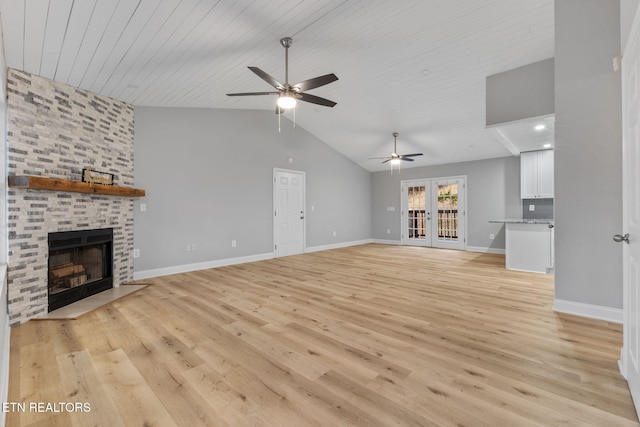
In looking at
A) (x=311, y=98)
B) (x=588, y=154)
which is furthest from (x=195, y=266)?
(x=588, y=154)

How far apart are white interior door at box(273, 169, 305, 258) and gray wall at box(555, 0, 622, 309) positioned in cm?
519

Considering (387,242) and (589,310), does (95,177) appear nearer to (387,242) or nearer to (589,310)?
(589,310)

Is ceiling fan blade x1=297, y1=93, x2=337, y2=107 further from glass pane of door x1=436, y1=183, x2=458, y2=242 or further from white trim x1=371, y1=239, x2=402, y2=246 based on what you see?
white trim x1=371, y1=239, x2=402, y2=246

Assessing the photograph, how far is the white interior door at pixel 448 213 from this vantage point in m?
8.31

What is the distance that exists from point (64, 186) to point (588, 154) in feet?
18.7

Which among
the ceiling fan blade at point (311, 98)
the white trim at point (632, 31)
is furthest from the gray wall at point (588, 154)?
the ceiling fan blade at point (311, 98)

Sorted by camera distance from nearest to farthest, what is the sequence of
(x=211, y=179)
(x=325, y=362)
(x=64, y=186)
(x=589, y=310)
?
(x=325, y=362), (x=589, y=310), (x=64, y=186), (x=211, y=179)

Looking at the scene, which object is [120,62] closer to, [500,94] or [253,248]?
[253,248]

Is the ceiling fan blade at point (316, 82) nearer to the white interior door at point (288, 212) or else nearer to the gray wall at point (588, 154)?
the gray wall at point (588, 154)

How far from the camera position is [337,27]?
11.5ft

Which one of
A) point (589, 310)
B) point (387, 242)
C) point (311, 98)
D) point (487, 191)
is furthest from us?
point (387, 242)

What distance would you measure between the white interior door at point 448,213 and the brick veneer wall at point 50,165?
7931mm

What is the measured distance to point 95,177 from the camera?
12.4 feet

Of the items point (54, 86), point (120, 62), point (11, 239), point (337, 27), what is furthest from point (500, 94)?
point (11, 239)
